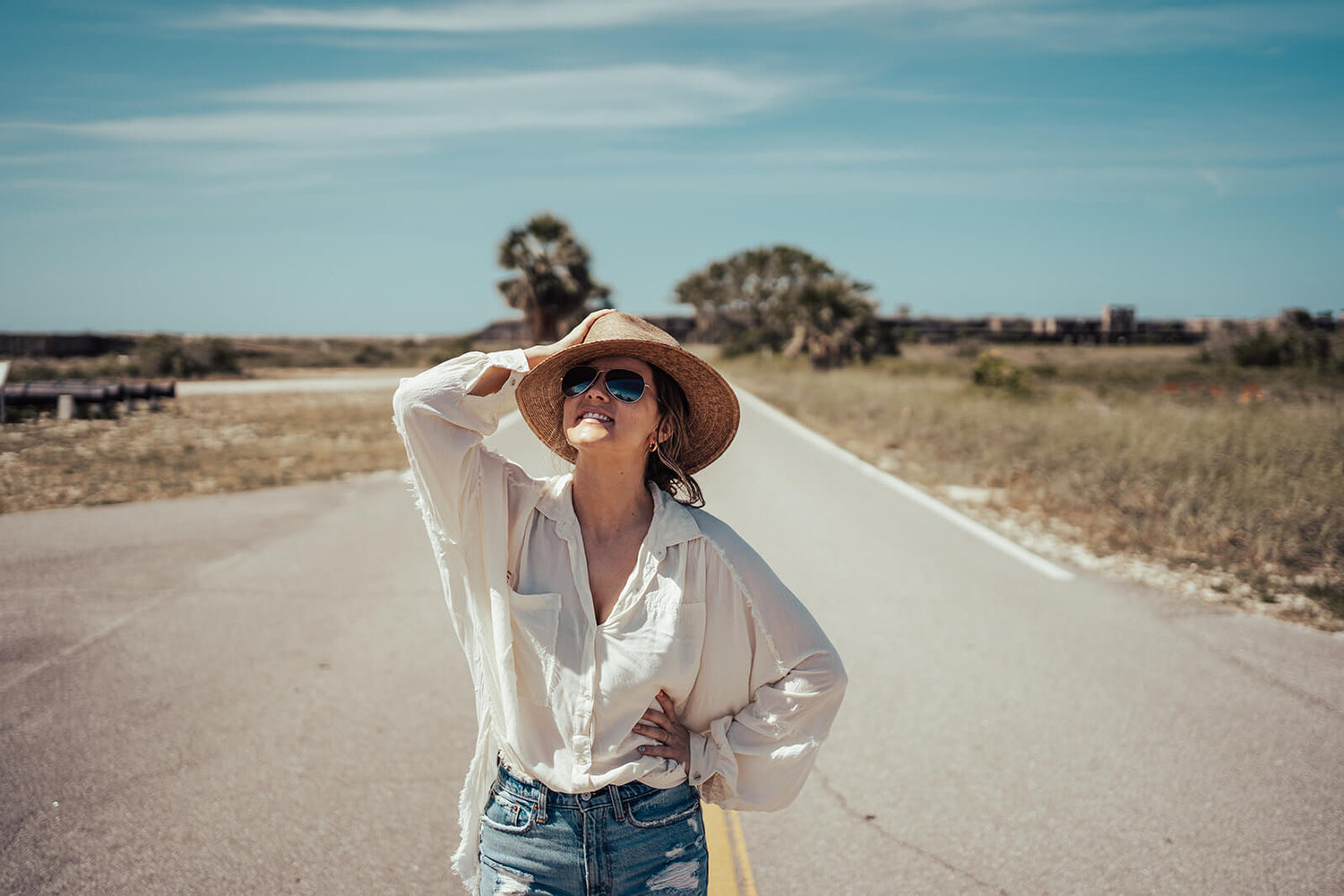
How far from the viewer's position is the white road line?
25.4 ft

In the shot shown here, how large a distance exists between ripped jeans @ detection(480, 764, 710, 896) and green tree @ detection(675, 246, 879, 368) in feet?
158

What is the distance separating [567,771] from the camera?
2.01 m

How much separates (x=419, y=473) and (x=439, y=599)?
451cm

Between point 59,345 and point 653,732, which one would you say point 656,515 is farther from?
point 59,345

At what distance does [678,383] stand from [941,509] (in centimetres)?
843

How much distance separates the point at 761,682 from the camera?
2.11 meters

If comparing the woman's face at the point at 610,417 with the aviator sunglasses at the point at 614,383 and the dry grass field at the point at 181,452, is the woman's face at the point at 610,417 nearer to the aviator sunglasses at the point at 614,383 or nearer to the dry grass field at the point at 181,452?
the aviator sunglasses at the point at 614,383

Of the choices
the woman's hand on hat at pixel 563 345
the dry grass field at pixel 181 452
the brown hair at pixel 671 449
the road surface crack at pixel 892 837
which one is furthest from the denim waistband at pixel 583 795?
the dry grass field at pixel 181 452

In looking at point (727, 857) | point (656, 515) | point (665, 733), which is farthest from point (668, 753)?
point (727, 857)

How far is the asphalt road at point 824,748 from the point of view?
3197mm

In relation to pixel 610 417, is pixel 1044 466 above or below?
below

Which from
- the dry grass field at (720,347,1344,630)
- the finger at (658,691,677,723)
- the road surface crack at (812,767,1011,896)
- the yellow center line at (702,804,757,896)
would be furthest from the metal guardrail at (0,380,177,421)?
the finger at (658,691,677,723)

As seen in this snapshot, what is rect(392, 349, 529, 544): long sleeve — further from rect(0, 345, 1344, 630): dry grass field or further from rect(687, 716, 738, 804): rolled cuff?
rect(0, 345, 1344, 630): dry grass field

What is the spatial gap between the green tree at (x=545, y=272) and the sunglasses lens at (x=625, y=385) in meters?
46.4
